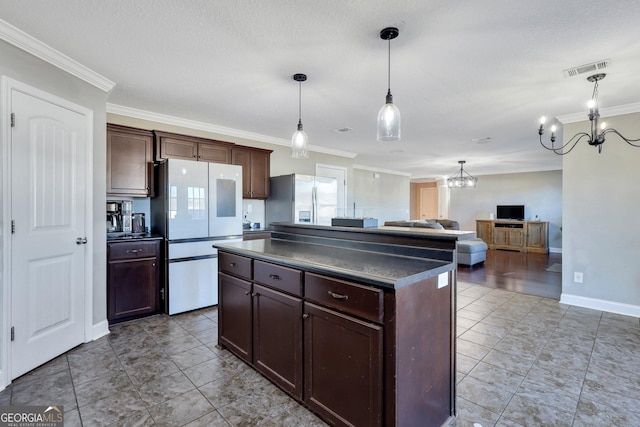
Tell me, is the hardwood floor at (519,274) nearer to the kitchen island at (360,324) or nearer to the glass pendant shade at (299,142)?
the kitchen island at (360,324)

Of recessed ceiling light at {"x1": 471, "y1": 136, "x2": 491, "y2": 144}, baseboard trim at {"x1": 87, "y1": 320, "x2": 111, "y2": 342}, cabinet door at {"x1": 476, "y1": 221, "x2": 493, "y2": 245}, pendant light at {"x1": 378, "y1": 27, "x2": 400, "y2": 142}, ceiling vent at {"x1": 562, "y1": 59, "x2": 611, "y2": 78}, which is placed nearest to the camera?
pendant light at {"x1": 378, "y1": 27, "x2": 400, "y2": 142}

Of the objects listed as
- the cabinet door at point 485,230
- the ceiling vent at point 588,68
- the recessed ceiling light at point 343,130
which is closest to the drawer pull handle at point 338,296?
the ceiling vent at point 588,68

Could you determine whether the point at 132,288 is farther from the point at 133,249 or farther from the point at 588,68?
the point at 588,68

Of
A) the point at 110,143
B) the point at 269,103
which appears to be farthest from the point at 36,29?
the point at 269,103

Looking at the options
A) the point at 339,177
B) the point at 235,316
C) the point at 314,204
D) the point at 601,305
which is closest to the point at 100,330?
the point at 235,316

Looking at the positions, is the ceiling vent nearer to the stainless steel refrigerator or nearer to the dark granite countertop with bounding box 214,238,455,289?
the dark granite countertop with bounding box 214,238,455,289

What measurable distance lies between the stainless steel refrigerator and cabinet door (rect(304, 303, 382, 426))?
2.86m

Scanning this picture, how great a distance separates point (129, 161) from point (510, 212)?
32.1 feet

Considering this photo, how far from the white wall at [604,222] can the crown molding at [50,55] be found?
17.8 feet

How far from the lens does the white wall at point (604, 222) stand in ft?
11.6

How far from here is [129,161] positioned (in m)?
3.53

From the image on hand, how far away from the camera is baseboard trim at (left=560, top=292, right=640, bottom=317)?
11.6 feet

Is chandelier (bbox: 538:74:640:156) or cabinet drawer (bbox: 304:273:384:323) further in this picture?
chandelier (bbox: 538:74:640:156)

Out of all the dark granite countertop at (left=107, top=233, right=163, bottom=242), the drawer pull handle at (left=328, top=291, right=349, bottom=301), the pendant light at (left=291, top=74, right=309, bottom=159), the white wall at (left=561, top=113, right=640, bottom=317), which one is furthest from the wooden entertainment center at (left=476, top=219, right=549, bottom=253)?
the dark granite countertop at (left=107, top=233, right=163, bottom=242)
